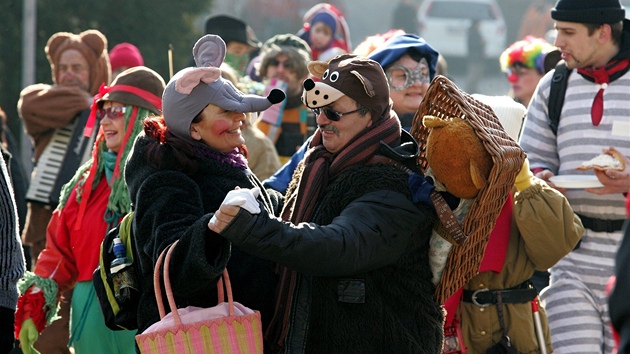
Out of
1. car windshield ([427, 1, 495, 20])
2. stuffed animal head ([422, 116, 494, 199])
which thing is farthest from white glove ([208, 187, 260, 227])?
car windshield ([427, 1, 495, 20])

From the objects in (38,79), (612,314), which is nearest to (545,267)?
(612,314)

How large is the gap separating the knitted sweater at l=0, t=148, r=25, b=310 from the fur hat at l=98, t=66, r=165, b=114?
1319 millimetres

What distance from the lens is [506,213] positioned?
5.36 metres

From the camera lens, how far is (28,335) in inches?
214

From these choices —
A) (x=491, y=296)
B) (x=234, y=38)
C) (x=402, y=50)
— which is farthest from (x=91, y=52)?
(x=491, y=296)

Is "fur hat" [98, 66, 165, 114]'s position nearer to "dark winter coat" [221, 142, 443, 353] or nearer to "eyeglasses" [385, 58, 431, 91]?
"eyeglasses" [385, 58, 431, 91]

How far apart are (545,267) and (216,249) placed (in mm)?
2056

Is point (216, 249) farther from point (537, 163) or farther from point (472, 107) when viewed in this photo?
point (537, 163)

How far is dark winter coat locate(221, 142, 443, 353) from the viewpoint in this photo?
3918mm

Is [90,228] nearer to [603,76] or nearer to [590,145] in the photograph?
[590,145]

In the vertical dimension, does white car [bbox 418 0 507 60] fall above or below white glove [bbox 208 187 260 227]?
above

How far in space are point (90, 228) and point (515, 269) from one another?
6.85ft

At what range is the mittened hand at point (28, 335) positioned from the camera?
5.42 meters

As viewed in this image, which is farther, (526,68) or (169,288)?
(526,68)
